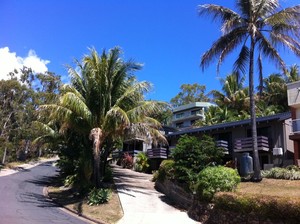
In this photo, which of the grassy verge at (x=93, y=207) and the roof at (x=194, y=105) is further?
the roof at (x=194, y=105)

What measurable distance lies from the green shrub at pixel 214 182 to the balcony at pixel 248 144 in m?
10.1

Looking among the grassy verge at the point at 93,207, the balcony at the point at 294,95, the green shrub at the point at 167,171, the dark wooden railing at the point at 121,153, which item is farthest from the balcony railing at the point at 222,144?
the dark wooden railing at the point at 121,153

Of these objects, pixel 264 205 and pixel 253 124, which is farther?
pixel 253 124

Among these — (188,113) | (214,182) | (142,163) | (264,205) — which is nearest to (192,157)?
(214,182)

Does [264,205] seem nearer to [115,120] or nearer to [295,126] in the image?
[115,120]

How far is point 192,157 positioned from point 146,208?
3809 mm

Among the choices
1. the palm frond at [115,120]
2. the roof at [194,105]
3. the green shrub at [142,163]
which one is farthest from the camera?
the roof at [194,105]

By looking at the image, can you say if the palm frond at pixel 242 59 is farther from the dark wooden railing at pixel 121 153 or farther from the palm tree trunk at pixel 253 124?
the dark wooden railing at pixel 121 153

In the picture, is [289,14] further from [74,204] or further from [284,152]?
[74,204]

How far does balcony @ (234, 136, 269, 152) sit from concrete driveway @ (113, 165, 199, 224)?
8.29 metres

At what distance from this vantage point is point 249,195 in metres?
14.2

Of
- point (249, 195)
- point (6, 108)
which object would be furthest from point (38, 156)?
point (249, 195)

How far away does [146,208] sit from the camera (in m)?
18.3

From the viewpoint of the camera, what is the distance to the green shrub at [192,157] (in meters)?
19.6
